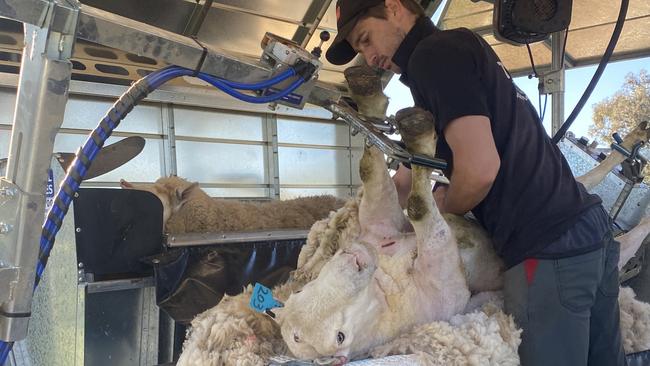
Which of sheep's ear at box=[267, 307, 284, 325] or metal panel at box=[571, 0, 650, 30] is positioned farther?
metal panel at box=[571, 0, 650, 30]

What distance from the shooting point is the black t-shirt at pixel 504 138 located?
1.75 metres

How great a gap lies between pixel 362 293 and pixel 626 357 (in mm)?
1245

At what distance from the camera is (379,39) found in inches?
82.4

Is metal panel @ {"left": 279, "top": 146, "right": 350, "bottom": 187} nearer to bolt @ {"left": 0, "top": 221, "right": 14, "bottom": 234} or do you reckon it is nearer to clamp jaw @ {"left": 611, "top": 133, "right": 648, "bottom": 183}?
clamp jaw @ {"left": 611, "top": 133, "right": 648, "bottom": 183}

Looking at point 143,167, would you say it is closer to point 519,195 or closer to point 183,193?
point 183,193

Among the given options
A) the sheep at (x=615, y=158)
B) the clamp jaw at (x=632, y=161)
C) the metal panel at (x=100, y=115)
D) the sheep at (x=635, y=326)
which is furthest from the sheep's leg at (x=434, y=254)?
the metal panel at (x=100, y=115)

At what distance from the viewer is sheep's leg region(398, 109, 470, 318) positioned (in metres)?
1.81

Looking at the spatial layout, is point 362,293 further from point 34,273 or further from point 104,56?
point 104,56

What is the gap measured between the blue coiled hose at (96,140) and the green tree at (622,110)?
15.6 ft

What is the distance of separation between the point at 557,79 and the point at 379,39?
66.2 inches

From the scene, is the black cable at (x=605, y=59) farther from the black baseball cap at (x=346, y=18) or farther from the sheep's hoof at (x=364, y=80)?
the sheep's hoof at (x=364, y=80)

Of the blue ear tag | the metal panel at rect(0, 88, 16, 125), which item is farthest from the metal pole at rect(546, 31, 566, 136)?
the metal panel at rect(0, 88, 16, 125)

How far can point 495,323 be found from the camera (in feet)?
5.80

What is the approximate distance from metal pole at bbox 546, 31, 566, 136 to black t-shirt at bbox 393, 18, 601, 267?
5.00ft
